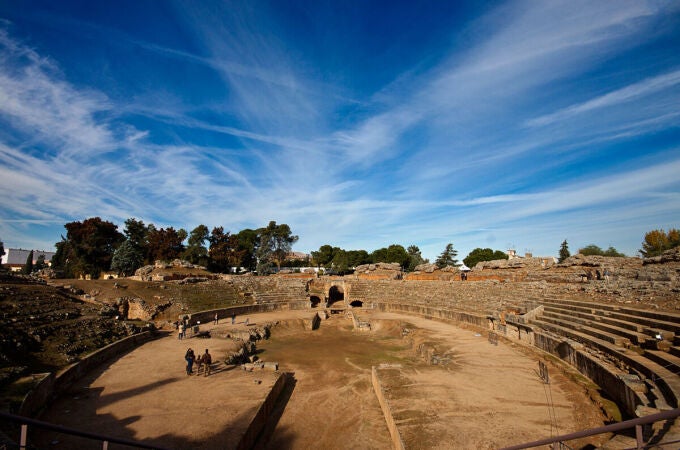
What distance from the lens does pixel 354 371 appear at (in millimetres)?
17094

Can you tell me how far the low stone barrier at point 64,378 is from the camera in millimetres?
9852

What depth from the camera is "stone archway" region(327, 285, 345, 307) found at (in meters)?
46.8

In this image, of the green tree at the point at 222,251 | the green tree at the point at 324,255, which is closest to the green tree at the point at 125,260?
the green tree at the point at 222,251

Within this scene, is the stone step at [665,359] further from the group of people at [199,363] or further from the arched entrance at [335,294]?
the arched entrance at [335,294]

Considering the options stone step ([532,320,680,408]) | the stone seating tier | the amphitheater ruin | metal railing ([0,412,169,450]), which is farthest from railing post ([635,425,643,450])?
the stone seating tier

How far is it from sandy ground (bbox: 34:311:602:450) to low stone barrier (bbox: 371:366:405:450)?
0.72ft

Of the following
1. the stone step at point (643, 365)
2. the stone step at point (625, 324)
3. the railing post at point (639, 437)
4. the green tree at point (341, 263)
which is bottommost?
the stone step at point (643, 365)

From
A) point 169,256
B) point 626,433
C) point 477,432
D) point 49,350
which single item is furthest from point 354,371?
point 169,256

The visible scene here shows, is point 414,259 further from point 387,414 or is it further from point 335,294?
point 387,414

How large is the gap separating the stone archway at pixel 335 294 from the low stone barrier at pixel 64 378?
2985 cm

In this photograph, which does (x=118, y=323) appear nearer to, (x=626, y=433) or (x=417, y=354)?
(x=417, y=354)

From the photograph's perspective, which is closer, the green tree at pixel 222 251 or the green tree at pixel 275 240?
the green tree at pixel 222 251

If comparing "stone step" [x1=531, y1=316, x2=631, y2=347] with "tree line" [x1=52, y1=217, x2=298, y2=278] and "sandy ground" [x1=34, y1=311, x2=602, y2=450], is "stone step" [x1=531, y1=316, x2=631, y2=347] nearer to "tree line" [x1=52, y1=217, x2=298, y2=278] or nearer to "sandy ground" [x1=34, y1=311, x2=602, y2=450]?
"sandy ground" [x1=34, y1=311, x2=602, y2=450]

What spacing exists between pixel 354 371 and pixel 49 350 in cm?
1356
